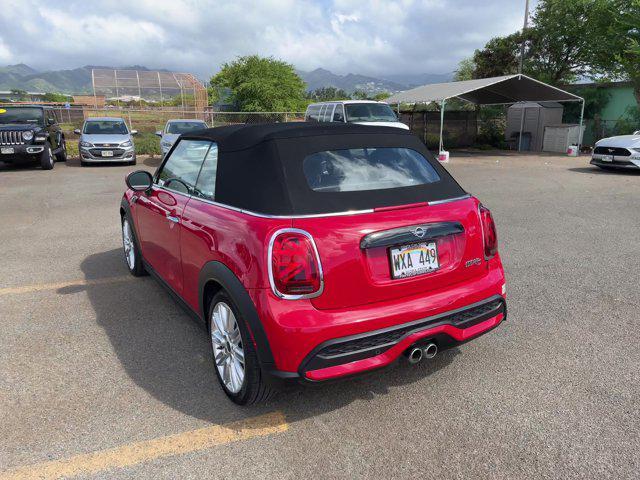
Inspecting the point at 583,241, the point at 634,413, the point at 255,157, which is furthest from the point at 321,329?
the point at 583,241

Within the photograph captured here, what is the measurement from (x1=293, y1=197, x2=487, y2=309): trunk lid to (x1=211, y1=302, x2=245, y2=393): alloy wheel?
629 mm

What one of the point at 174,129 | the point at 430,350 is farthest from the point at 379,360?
the point at 174,129

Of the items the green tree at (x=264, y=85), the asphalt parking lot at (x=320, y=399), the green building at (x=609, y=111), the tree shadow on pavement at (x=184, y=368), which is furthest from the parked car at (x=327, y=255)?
the green tree at (x=264, y=85)

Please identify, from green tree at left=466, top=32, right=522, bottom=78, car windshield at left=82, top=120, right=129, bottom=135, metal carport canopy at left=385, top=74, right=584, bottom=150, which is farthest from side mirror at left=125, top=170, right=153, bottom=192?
green tree at left=466, top=32, right=522, bottom=78

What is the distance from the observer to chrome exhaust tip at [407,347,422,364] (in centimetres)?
259

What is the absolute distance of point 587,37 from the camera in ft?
76.3

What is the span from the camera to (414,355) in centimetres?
262

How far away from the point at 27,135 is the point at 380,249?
1466cm

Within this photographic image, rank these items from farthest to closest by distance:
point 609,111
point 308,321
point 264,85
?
point 264,85 → point 609,111 → point 308,321

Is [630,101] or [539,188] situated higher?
[630,101]

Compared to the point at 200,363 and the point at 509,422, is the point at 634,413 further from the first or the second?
the point at 200,363

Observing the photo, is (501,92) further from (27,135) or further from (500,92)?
(27,135)

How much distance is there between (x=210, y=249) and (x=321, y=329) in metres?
0.92

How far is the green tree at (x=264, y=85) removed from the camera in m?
37.5
